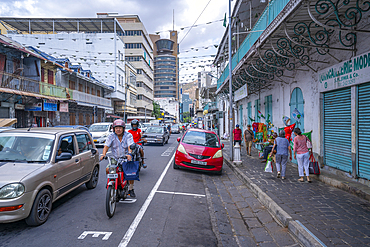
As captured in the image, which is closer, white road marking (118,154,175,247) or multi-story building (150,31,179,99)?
white road marking (118,154,175,247)

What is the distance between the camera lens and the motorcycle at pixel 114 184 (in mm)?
4613

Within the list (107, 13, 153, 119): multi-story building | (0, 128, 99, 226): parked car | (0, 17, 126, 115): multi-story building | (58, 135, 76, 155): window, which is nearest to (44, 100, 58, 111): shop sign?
(0, 17, 126, 115): multi-story building

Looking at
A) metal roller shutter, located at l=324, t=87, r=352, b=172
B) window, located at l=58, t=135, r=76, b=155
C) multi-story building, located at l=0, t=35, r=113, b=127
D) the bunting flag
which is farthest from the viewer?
multi-story building, located at l=0, t=35, r=113, b=127

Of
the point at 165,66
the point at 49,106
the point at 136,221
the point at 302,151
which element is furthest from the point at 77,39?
the point at 165,66

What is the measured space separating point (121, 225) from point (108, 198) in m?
0.53

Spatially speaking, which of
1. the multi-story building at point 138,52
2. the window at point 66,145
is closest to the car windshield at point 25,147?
the window at point 66,145

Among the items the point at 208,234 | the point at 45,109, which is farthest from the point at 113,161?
the point at 45,109

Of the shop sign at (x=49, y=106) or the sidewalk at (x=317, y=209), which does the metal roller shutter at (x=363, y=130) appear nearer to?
the sidewalk at (x=317, y=209)

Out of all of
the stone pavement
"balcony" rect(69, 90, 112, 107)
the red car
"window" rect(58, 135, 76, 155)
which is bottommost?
the stone pavement

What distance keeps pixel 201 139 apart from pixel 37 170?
713cm

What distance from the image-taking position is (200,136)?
10906 mm

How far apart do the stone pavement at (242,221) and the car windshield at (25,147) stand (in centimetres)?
355

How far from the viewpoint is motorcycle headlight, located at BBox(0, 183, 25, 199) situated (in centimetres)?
379

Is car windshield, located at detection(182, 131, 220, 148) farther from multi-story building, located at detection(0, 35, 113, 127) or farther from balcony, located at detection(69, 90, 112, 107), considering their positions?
Answer: balcony, located at detection(69, 90, 112, 107)
